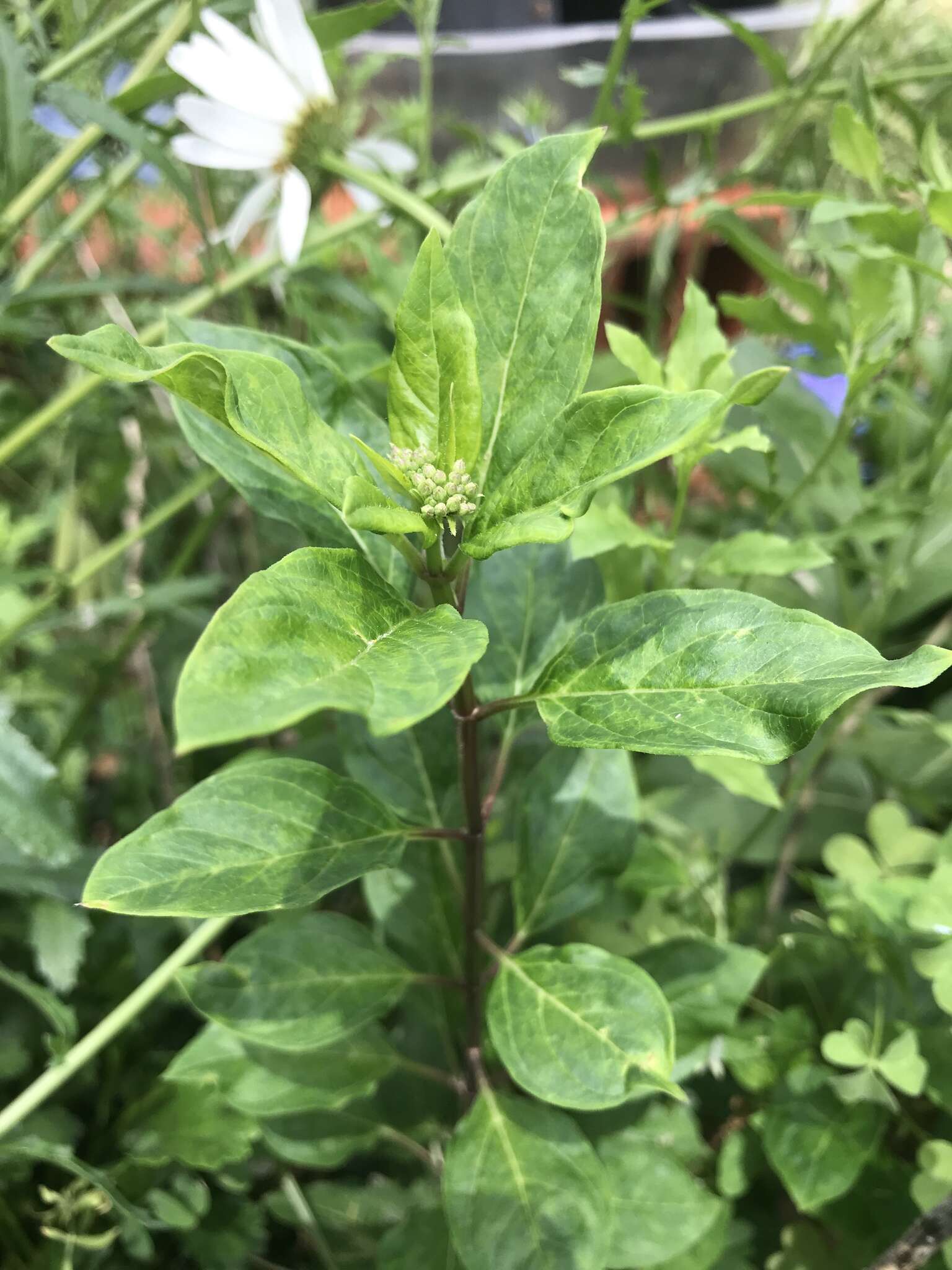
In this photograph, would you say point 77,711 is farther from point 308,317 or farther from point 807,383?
point 807,383

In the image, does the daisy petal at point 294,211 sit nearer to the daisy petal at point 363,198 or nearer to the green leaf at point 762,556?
the daisy petal at point 363,198

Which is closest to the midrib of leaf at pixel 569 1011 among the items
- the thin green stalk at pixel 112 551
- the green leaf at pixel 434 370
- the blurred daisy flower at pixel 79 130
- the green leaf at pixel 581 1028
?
the green leaf at pixel 581 1028

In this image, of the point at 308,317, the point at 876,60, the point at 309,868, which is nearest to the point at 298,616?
the point at 309,868

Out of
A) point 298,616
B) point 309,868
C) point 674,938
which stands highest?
point 298,616

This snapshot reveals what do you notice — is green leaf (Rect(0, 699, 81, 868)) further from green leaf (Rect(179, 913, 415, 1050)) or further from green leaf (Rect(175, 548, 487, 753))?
green leaf (Rect(175, 548, 487, 753))

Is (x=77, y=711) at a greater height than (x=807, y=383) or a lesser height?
lesser

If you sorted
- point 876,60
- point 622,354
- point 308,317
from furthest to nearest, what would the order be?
point 876,60
point 308,317
point 622,354

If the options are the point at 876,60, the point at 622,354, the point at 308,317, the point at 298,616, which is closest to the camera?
the point at 298,616

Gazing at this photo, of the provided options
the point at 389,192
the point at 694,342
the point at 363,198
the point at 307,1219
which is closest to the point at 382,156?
the point at 363,198
